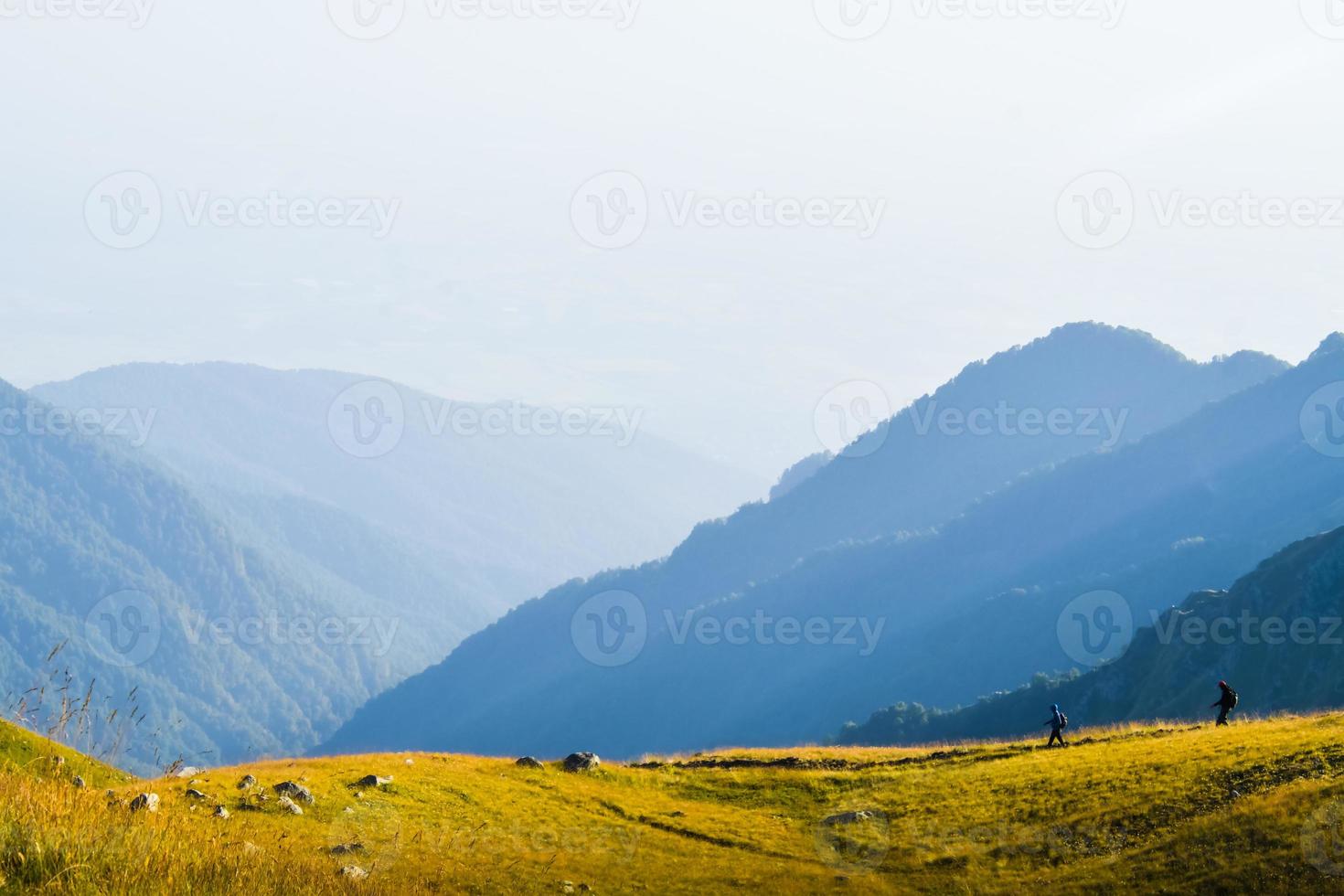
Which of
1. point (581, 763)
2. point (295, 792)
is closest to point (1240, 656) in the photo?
point (581, 763)

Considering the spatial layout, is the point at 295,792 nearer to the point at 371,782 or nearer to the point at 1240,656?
the point at 371,782

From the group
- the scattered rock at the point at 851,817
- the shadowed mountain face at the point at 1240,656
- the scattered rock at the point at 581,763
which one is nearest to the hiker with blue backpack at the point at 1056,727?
the scattered rock at the point at 851,817

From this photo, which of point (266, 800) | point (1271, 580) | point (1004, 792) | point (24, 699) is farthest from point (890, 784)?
point (1271, 580)

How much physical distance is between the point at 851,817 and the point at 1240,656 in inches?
5941

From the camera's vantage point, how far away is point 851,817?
38688 millimetres

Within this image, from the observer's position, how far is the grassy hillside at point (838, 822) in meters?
28.8

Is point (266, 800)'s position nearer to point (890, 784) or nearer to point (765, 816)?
point (765, 816)

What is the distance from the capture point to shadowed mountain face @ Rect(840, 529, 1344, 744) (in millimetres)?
151250

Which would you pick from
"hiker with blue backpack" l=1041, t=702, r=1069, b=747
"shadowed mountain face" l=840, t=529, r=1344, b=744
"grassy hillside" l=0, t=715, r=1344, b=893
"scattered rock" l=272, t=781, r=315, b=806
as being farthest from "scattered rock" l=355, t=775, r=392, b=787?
"shadowed mountain face" l=840, t=529, r=1344, b=744

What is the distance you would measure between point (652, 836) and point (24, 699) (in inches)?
908

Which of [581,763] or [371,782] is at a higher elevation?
[371,782]

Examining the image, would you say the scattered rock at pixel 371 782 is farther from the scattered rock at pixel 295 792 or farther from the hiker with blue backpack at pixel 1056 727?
the hiker with blue backpack at pixel 1056 727

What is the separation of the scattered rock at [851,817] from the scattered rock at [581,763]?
11691 millimetres

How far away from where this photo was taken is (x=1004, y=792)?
39.3m
